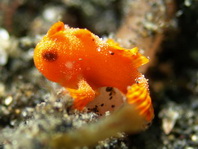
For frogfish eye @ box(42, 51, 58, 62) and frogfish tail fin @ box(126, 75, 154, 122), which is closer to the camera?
frogfish tail fin @ box(126, 75, 154, 122)

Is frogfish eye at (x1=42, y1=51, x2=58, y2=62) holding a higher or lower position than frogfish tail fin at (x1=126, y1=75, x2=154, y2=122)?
higher

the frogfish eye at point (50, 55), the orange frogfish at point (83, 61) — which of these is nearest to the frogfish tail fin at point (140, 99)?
the orange frogfish at point (83, 61)

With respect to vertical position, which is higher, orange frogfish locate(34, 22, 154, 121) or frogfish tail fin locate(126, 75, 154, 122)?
orange frogfish locate(34, 22, 154, 121)

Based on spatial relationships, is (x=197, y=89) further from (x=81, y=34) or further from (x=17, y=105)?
(x=17, y=105)

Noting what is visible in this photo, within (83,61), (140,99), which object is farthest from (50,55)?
(140,99)

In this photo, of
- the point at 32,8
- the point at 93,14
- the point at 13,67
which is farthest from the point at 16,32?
the point at 93,14

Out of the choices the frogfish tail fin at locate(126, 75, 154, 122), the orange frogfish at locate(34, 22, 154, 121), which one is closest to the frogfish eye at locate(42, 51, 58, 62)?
the orange frogfish at locate(34, 22, 154, 121)

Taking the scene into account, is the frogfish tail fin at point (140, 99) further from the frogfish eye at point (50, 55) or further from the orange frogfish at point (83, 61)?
the frogfish eye at point (50, 55)

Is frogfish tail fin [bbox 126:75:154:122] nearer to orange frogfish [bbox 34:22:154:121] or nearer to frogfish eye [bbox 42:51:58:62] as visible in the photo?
orange frogfish [bbox 34:22:154:121]

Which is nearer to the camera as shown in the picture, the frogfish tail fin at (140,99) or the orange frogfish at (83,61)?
the frogfish tail fin at (140,99)

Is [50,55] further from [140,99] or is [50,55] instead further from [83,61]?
[140,99]

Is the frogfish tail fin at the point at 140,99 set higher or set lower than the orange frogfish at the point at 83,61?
lower
